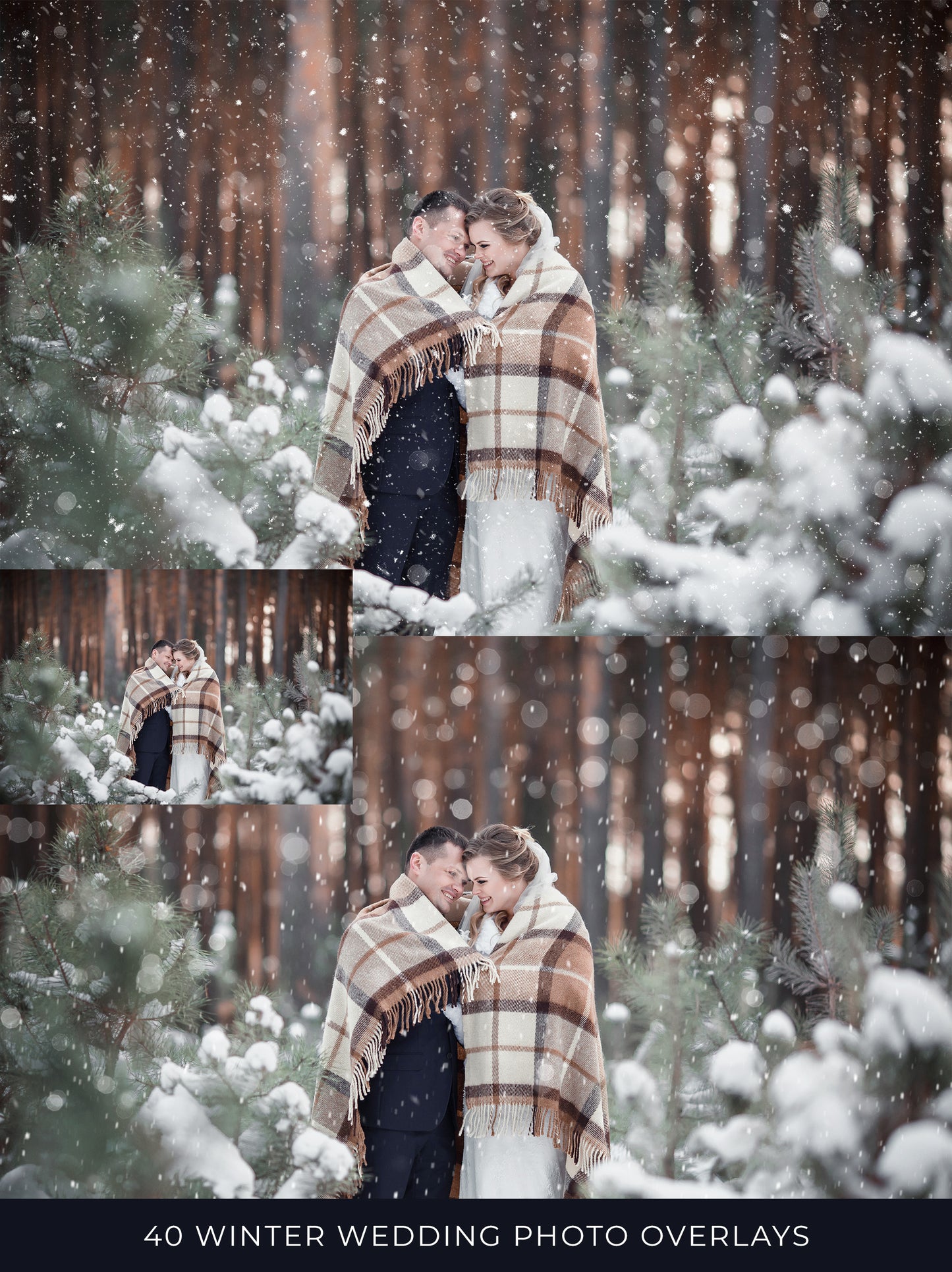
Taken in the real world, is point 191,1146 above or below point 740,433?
below

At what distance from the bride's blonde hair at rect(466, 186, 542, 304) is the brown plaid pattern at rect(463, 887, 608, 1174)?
4.01 feet

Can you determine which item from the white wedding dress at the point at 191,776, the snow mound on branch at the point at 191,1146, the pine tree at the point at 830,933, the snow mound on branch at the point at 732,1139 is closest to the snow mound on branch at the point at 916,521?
the pine tree at the point at 830,933

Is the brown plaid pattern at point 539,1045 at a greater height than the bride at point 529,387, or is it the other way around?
the bride at point 529,387

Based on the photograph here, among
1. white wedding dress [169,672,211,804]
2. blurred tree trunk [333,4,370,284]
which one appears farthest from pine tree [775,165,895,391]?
white wedding dress [169,672,211,804]

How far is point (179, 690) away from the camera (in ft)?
7.24

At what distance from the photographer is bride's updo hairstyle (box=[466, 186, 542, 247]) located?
2.17 metres

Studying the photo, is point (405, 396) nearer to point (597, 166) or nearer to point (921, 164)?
point (597, 166)

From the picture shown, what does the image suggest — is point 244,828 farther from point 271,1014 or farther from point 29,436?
point 29,436

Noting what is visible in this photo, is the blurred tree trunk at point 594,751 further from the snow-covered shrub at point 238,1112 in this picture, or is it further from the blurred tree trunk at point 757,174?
the blurred tree trunk at point 757,174

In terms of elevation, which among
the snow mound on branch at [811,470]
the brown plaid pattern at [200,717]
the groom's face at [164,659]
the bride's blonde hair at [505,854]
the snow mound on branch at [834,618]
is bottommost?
Result: the bride's blonde hair at [505,854]

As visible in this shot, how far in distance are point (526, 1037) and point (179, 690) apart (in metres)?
0.92

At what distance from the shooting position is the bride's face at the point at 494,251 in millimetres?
2176

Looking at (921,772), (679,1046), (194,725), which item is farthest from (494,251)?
(679,1046)

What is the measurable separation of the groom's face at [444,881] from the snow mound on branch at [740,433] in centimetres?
93
